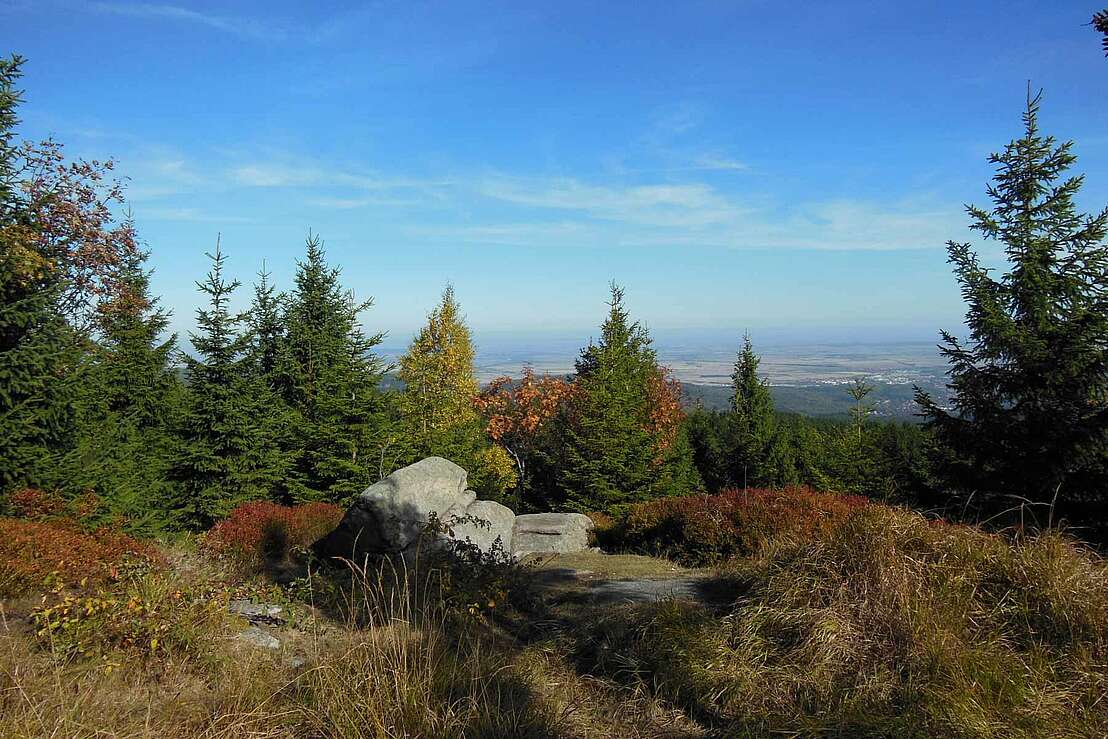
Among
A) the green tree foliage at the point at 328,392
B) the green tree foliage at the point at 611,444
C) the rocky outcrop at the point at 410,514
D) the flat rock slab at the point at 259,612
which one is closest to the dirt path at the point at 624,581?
the rocky outcrop at the point at 410,514

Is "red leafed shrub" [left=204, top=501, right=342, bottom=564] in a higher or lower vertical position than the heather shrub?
lower

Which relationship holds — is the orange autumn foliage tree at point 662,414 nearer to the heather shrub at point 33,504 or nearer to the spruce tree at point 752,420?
the spruce tree at point 752,420

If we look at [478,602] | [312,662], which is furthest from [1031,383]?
[312,662]

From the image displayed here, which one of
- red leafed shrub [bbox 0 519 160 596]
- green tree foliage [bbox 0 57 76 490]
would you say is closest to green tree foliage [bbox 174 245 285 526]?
green tree foliage [bbox 0 57 76 490]

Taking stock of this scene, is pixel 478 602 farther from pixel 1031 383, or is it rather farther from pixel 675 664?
pixel 1031 383

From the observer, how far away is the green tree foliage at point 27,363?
28.2 ft

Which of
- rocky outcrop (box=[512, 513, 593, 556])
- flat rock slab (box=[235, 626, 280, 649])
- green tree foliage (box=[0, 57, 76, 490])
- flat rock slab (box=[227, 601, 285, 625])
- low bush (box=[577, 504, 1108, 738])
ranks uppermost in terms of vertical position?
green tree foliage (box=[0, 57, 76, 490])

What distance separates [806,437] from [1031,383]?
2007 cm

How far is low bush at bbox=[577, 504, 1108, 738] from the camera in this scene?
354cm

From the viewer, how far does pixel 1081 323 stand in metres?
9.56

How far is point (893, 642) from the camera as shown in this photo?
4242 millimetres

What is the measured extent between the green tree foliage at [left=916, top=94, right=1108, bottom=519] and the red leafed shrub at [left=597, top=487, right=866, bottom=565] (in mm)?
2514

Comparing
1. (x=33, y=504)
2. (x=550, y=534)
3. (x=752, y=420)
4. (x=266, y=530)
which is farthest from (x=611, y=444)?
(x=33, y=504)

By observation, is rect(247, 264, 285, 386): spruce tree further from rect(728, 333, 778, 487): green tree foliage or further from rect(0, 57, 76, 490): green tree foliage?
rect(728, 333, 778, 487): green tree foliage
